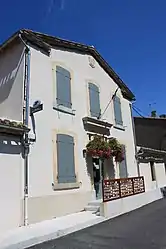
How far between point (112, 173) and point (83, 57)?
5949 millimetres

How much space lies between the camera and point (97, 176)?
36.8ft

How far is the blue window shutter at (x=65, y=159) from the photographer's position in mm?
9141


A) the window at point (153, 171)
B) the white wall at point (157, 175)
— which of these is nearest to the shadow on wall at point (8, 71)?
the white wall at point (157, 175)

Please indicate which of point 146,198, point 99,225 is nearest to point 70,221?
point 99,225

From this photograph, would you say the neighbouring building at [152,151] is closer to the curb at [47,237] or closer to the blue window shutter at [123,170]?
the blue window shutter at [123,170]

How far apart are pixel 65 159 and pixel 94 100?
12.6 ft

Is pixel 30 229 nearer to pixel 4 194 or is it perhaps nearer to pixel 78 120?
pixel 4 194

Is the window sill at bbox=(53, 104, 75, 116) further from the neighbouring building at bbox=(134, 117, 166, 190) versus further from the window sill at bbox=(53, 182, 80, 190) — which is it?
the neighbouring building at bbox=(134, 117, 166, 190)

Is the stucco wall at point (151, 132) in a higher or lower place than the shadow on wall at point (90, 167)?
higher

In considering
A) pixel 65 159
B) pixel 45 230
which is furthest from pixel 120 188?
pixel 45 230

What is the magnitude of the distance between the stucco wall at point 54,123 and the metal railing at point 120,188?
3.43 feet

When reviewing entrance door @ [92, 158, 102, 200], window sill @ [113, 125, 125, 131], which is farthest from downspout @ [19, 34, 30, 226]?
window sill @ [113, 125, 125, 131]

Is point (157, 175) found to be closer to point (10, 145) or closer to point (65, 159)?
point (65, 159)

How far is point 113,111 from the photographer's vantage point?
1359 centimetres
